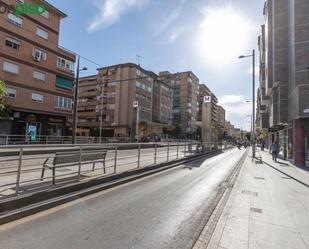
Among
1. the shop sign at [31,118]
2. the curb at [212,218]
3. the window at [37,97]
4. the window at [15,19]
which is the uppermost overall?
the window at [15,19]

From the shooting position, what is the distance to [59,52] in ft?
114

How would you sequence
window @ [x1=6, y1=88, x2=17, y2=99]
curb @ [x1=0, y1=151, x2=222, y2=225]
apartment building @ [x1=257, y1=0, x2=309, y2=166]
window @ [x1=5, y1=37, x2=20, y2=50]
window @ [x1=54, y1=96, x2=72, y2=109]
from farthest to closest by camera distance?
window @ [x1=54, y1=96, x2=72, y2=109], window @ [x1=6, y1=88, x2=17, y2=99], window @ [x1=5, y1=37, x2=20, y2=50], apartment building @ [x1=257, y1=0, x2=309, y2=166], curb @ [x1=0, y1=151, x2=222, y2=225]

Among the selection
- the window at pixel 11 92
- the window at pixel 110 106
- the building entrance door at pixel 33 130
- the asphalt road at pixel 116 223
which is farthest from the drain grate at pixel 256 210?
the window at pixel 110 106

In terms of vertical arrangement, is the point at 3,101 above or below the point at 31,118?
above

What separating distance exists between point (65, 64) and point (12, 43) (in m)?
8.43

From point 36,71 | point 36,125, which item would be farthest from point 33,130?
point 36,71

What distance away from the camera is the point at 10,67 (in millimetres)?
28031

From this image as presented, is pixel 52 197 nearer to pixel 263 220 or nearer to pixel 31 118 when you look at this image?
pixel 263 220

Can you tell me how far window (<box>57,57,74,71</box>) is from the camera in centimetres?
3509

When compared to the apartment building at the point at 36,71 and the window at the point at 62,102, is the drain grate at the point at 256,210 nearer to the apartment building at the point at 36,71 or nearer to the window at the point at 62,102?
the apartment building at the point at 36,71

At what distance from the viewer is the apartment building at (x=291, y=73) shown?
→ 750 inches

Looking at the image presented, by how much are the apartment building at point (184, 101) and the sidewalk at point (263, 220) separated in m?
86.0

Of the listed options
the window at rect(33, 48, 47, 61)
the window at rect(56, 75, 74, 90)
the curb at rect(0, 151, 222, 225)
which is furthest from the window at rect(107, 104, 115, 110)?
the curb at rect(0, 151, 222, 225)

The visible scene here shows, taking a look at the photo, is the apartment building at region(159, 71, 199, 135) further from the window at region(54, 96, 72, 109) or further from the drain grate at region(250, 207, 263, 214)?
the drain grate at region(250, 207, 263, 214)
